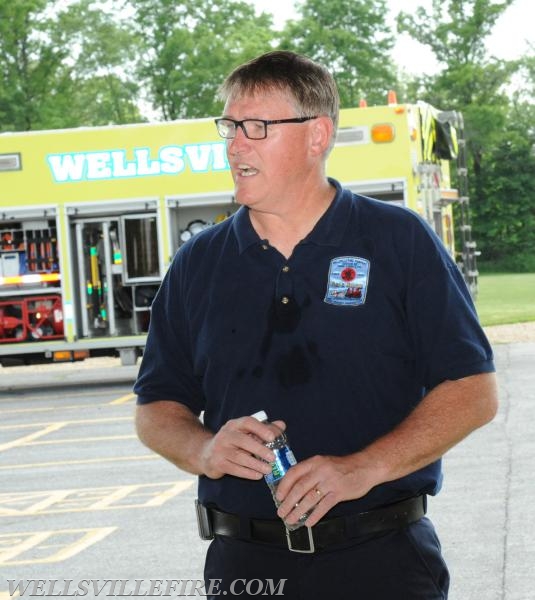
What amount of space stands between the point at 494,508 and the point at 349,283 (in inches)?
217

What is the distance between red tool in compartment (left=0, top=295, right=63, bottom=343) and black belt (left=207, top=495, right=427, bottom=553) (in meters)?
15.1

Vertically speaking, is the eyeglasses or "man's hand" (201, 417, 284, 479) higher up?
the eyeglasses

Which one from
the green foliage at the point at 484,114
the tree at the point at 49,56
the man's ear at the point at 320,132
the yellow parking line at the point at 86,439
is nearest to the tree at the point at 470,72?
the green foliage at the point at 484,114

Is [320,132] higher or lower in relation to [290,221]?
higher

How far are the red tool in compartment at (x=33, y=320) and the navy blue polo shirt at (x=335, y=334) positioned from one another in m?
14.9

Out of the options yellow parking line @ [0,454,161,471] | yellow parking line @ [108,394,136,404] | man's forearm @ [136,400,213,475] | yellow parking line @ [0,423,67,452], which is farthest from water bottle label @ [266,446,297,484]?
yellow parking line @ [108,394,136,404]

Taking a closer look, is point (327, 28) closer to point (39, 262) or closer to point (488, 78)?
point (488, 78)

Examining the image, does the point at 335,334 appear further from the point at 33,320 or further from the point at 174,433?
the point at 33,320

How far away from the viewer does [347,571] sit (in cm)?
325

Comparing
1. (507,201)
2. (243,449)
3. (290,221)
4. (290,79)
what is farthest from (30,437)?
(507,201)

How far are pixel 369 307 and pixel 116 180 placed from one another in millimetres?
14745

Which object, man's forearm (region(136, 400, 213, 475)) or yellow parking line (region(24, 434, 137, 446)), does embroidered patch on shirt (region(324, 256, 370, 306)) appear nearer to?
man's forearm (region(136, 400, 213, 475))

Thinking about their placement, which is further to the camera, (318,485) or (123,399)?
(123,399)

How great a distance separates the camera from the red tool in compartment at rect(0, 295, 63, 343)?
1817 centimetres
